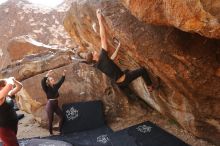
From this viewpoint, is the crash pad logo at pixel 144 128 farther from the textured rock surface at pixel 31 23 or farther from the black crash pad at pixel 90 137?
the textured rock surface at pixel 31 23

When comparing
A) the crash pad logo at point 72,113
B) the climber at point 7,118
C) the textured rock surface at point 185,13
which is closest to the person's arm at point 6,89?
the climber at point 7,118

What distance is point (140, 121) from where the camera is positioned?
32.4ft

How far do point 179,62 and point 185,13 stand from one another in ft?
6.29

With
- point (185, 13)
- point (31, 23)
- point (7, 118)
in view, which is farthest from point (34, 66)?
point (31, 23)

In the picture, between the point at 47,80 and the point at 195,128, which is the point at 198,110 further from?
the point at 47,80

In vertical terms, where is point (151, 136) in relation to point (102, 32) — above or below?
below

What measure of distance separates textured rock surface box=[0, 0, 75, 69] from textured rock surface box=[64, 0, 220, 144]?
18761 mm

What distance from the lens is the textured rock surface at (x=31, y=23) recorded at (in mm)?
26688

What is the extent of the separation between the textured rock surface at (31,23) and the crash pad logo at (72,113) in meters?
16.2

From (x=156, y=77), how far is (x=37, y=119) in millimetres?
4922

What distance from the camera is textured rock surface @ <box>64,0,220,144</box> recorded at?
6148mm

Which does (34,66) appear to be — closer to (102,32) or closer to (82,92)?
(82,92)

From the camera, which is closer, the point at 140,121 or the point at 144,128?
the point at 144,128

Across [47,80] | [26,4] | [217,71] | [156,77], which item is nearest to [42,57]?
[47,80]
